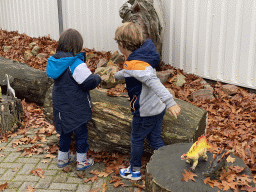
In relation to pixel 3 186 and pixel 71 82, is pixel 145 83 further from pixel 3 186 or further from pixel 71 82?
pixel 3 186

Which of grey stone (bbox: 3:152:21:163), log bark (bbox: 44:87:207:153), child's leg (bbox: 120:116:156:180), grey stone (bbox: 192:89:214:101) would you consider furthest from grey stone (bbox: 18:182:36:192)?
grey stone (bbox: 192:89:214:101)

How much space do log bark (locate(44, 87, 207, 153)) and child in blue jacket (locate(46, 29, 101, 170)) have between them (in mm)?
338

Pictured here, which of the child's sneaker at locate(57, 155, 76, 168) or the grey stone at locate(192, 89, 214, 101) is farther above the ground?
the grey stone at locate(192, 89, 214, 101)

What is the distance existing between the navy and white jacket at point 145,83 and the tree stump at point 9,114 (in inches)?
100

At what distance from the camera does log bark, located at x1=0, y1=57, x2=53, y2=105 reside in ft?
17.1

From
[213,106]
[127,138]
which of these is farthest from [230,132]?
[127,138]

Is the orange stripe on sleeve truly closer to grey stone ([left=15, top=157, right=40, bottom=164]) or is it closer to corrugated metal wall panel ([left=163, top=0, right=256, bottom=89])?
grey stone ([left=15, top=157, right=40, bottom=164])

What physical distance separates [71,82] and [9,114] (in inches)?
76.7

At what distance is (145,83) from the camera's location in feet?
8.95

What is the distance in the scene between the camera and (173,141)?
3.28 m

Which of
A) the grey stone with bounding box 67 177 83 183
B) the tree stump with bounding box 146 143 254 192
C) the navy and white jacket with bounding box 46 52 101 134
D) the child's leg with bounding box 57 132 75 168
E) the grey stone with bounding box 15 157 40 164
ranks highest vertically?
the navy and white jacket with bounding box 46 52 101 134

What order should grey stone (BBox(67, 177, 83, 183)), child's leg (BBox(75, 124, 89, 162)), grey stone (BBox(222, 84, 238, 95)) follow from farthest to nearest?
grey stone (BBox(222, 84, 238, 95)), child's leg (BBox(75, 124, 89, 162)), grey stone (BBox(67, 177, 83, 183))

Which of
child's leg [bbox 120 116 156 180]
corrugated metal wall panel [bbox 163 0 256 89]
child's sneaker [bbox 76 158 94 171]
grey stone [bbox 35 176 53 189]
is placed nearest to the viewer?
child's leg [bbox 120 116 156 180]

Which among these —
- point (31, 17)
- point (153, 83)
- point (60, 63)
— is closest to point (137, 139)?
point (153, 83)
